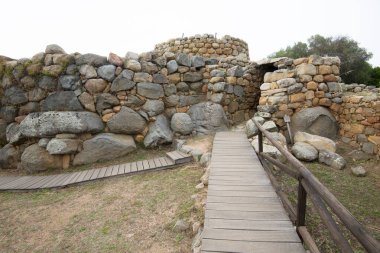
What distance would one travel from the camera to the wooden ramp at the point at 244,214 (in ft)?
7.09

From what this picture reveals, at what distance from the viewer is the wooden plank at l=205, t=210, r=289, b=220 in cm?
257

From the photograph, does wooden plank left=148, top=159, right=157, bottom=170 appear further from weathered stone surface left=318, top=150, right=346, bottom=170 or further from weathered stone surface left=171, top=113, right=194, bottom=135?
weathered stone surface left=318, top=150, right=346, bottom=170

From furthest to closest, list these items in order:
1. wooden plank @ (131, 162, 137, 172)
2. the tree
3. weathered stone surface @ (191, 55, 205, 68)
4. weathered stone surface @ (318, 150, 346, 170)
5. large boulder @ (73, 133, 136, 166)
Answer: the tree
weathered stone surface @ (191, 55, 205, 68)
large boulder @ (73, 133, 136, 166)
wooden plank @ (131, 162, 137, 172)
weathered stone surface @ (318, 150, 346, 170)

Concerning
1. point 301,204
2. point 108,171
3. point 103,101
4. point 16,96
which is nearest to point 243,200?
point 301,204

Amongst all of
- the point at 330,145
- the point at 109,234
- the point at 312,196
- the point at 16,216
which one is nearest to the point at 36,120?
the point at 16,216

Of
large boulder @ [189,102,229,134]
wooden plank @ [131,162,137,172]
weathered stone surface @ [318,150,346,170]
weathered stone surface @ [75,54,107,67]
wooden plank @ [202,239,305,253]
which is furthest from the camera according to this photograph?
large boulder @ [189,102,229,134]

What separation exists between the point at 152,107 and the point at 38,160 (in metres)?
3.24

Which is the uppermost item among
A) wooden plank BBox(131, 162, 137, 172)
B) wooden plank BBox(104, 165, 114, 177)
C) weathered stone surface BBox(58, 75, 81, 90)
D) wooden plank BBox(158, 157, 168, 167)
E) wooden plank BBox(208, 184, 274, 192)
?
weathered stone surface BBox(58, 75, 81, 90)

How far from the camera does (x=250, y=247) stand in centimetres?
213

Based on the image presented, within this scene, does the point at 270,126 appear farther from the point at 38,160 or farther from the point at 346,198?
the point at 38,160

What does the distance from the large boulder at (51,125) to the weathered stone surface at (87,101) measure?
0.83ft

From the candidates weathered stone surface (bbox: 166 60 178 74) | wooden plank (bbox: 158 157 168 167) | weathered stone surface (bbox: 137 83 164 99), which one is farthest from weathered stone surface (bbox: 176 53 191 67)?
wooden plank (bbox: 158 157 168 167)

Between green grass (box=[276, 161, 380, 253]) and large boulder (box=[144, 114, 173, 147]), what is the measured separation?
10.7 ft

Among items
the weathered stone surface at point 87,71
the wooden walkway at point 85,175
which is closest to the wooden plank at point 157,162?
the wooden walkway at point 85,175
